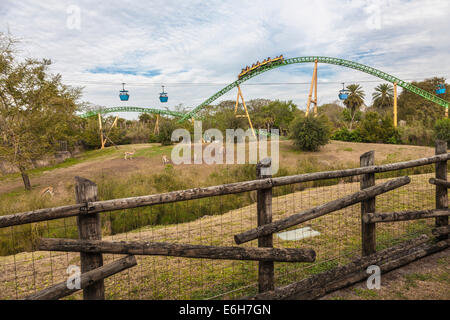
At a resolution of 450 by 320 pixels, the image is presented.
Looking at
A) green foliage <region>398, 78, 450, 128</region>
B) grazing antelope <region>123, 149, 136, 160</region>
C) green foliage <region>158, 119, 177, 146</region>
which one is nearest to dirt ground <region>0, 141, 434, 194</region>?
grazing antelope <region>123, 149, 136, 160</region>

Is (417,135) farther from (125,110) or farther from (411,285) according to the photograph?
(125,110)

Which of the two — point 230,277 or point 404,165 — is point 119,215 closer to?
point 230,277

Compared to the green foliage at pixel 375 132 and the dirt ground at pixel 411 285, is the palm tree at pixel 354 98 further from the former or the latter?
the dirt ground at pixel 411 285

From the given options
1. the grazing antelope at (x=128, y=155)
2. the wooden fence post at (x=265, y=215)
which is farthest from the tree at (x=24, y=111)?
the wooden fence post at (x=265, y=215)

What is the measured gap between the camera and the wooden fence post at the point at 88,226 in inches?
109

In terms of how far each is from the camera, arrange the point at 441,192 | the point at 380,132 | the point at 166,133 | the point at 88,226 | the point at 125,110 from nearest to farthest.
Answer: the point at 88,226, the point at 441,192, the point at 380,132, the point at 166,133, the point at 125,110

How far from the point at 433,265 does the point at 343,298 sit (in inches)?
70.6

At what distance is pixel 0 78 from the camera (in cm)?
1568

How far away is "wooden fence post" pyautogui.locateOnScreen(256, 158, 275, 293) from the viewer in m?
3.41

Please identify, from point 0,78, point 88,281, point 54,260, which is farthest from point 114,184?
point 88,281

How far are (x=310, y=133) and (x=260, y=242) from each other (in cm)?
2179

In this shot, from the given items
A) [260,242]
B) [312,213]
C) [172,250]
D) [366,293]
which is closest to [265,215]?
[260,242]

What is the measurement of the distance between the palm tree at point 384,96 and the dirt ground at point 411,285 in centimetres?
5957

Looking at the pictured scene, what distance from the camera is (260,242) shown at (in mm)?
3441
